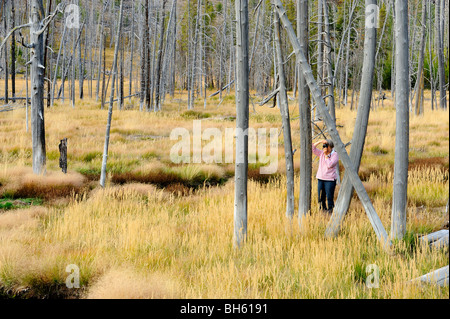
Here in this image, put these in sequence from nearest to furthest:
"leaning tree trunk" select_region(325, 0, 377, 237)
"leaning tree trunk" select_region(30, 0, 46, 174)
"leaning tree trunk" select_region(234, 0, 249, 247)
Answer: "leaning tree trunk" select_region(234, 0, 249, 247) → "leaning tree trunk" select_region(325, 0, 377, 237) → "leaning tree trunk" select_region(30, 0, 46, 174)

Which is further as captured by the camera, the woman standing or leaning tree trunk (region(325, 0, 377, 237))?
the woman standing

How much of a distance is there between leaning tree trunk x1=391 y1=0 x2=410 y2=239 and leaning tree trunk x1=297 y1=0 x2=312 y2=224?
56.1 inches

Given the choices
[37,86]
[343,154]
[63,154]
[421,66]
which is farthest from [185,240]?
[421,66]

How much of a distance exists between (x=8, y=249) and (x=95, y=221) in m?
1.70

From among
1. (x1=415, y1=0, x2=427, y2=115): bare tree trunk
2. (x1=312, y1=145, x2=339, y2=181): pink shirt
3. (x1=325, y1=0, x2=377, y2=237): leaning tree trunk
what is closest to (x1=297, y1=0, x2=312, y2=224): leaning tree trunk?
(x1=325, y1=0, x2=377, y2=237): leaning tree trunk

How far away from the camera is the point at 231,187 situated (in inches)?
353

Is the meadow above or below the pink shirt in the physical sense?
below

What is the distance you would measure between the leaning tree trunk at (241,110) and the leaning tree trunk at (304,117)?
1.21 meters

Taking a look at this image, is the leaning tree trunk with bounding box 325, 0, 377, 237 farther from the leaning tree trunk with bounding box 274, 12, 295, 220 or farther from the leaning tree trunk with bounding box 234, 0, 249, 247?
the leaning tree trunk with bounding box 234, 0, 249, 247

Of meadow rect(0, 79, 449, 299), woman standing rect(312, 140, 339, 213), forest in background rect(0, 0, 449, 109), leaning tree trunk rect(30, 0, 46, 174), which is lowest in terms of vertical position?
meadow rect(0, 79, 449, 299)

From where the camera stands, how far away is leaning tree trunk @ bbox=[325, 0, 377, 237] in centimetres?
485

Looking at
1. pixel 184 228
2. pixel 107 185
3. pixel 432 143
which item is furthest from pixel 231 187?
pixel 432 143

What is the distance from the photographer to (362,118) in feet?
16.3
